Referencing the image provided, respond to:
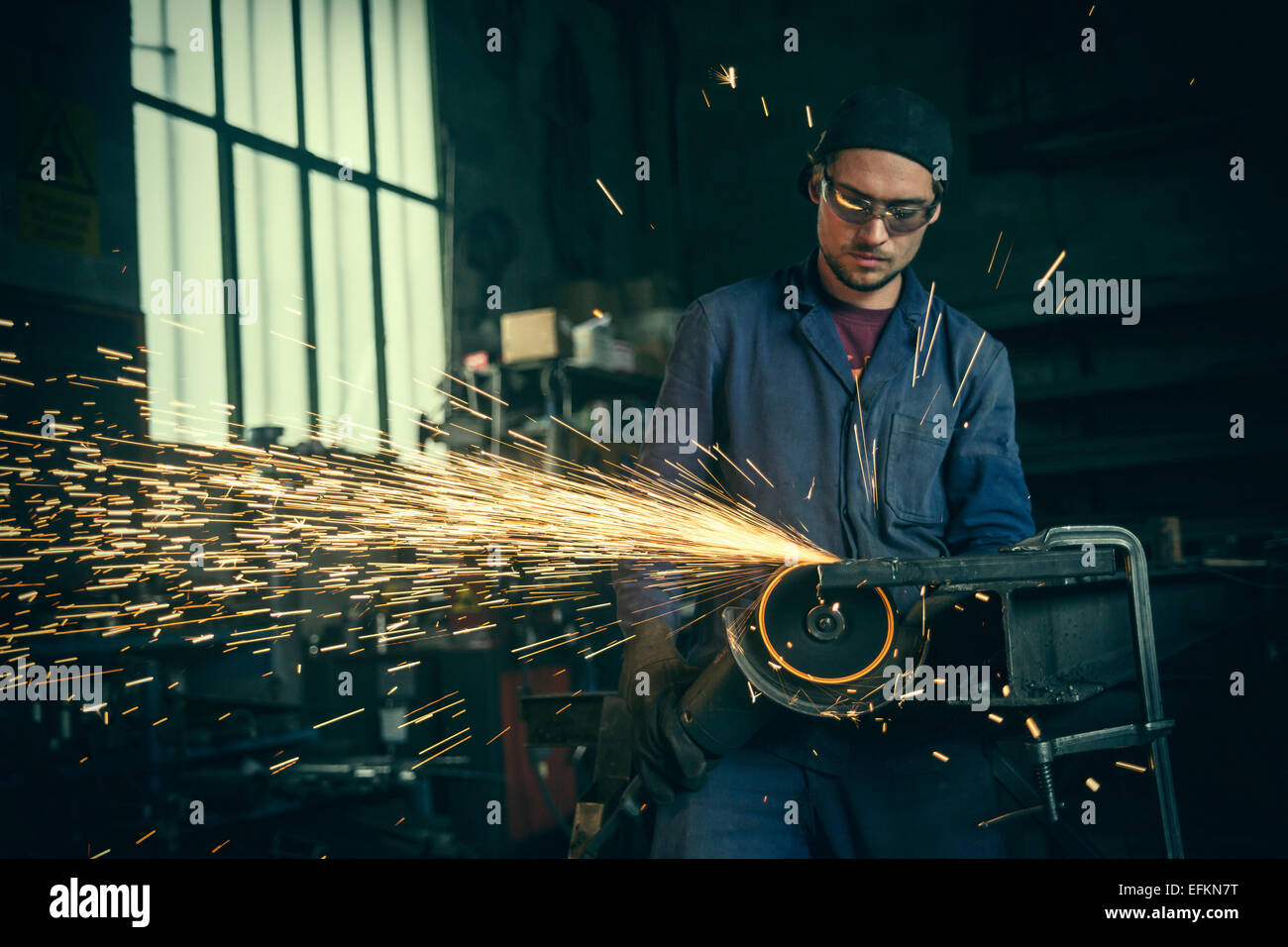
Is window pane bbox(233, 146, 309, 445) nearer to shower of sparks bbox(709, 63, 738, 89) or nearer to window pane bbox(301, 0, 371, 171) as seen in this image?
window pane bbox(301, 0, 371, 171)

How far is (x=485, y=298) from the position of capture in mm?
8086

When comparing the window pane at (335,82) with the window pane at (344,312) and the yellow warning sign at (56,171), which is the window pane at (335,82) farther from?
the yellow warning sign at (56,171)

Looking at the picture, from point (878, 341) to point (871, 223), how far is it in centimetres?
24

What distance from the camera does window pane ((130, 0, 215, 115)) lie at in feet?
19.3

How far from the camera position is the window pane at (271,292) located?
666 cm

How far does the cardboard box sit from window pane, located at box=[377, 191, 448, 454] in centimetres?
166

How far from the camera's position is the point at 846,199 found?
206cm

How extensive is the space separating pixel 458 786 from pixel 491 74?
579cm

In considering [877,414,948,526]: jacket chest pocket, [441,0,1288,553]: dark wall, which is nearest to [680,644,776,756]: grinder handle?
[877,414,948,526]: jacket chest pocket

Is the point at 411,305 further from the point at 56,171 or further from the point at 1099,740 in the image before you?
the point at 1099,740

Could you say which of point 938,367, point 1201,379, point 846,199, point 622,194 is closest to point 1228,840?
point 1201,379

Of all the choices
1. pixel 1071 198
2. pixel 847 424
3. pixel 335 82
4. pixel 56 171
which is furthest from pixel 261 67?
pixel 847 424

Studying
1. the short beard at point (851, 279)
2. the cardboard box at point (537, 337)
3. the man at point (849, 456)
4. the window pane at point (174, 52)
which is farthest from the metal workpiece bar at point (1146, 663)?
the window pane at point (174, 52)
